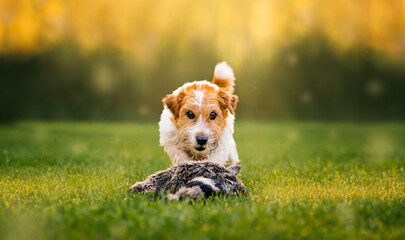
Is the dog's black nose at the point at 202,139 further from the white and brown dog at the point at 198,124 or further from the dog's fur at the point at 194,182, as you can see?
the dog's fur at the point at 194,182

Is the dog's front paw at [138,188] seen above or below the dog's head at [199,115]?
below

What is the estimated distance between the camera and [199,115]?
13.3 feet

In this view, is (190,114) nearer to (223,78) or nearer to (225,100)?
(225,100)

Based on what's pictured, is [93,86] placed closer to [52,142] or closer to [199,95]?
[52,142]

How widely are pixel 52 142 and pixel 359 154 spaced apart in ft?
22.9

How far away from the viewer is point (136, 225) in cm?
243

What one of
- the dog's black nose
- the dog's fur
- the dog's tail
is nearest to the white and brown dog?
the dog's black nose

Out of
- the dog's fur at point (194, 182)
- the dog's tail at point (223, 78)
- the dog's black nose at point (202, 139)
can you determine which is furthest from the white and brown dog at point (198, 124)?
the dog's tail at point (223, 78)

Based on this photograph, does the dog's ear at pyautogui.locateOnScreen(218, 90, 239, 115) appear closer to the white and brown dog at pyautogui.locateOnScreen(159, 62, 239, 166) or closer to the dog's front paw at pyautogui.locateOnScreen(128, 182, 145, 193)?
the white and brown dog at pyautogui.locateOnScreen(159, 62, 239, 166)

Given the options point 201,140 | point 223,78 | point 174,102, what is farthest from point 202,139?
point 223,78

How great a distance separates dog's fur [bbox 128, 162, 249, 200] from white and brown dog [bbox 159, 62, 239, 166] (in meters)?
0.49

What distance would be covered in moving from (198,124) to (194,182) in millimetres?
951

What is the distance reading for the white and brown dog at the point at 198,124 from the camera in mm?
3973

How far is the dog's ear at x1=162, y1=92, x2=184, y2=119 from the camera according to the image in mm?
4223
